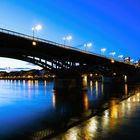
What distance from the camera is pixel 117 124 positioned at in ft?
71.5

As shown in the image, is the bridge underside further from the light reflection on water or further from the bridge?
the light reflection on water

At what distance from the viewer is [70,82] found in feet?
263

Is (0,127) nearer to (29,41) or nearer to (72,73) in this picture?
(29,41)

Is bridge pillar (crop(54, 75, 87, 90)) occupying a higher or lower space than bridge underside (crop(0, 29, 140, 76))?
lower

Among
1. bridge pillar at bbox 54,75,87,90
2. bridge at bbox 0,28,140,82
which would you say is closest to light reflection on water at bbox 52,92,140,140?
bridge at bbox 0,28,140,82

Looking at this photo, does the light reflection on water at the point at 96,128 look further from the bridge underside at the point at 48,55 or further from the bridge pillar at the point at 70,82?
the bridge pillar at the point at 70,82

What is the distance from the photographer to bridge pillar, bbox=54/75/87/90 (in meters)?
79.9

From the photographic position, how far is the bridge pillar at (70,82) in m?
79.9

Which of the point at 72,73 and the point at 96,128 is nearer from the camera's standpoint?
the point at 96,128

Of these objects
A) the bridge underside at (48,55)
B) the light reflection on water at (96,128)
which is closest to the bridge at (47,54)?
the bridge underside at (48,55)

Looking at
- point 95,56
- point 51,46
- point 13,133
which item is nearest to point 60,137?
point 13,133

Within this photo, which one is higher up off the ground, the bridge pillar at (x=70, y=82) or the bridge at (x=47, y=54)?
the bridge at (x=47, y=54)

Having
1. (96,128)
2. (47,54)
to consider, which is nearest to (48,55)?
(47,54)

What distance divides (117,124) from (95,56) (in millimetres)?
67334
